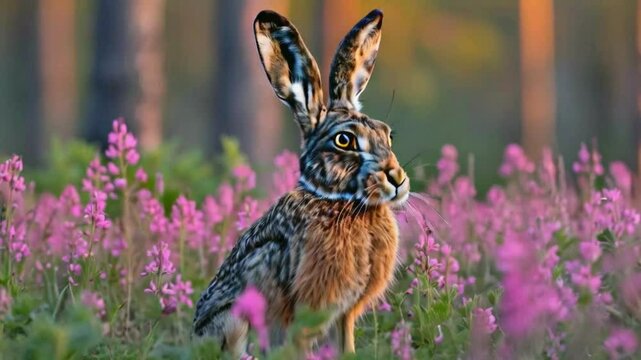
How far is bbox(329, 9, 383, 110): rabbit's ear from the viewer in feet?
18.7

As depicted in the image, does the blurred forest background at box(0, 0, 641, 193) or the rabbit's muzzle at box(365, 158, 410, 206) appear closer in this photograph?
the rabbit's muzzle at box(365, 158, 410, 206)

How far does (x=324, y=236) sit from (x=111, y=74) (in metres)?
11.1

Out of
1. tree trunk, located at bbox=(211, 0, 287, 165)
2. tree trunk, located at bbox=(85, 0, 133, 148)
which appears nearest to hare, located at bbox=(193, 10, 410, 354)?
tree trunk, located at bbox=(85, 0, 133, 148)

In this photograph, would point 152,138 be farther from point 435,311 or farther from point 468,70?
point 468,70

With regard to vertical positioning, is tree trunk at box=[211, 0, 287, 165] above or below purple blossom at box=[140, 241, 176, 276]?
above

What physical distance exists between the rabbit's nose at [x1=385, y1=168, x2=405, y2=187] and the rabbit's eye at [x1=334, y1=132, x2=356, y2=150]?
22 centimetres

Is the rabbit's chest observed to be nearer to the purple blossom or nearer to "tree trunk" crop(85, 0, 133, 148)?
the purple blossom

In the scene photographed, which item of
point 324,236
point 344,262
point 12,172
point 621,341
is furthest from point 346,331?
point 12,172

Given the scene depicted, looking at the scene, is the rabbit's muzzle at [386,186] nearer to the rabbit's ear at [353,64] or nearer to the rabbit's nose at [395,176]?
the rabbit's nose at [395,176]

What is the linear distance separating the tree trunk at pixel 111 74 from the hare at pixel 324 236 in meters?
10.1

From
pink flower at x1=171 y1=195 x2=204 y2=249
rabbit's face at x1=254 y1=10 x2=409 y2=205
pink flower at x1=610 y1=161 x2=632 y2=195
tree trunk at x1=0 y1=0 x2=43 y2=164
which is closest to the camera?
rabbit's face at x1=254 y1=10 x2=409 y2=205

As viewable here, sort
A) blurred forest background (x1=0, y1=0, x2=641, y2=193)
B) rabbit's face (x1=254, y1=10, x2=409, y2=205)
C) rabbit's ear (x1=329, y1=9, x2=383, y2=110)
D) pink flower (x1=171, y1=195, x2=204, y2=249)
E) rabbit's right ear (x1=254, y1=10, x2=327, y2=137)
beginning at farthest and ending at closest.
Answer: blurred forest background (x1=0, y1=0, x2=641, y2=193)
pink flower (x1=171, y1=195, x2=204, y2=249)
rabbit's ear (x1=329, y1=9, x2=383, y2=110)
rabbit's right ear (x1=254, y1=10, x2=327, y2=137)
rabbit's face (x1=254, y1=10, x2=409, y2=205)

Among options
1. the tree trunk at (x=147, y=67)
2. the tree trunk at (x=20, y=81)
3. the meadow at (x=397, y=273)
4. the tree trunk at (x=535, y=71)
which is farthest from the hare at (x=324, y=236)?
the tree trunk at (x=20, y=81)

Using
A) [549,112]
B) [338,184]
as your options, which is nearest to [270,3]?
[338,184]
